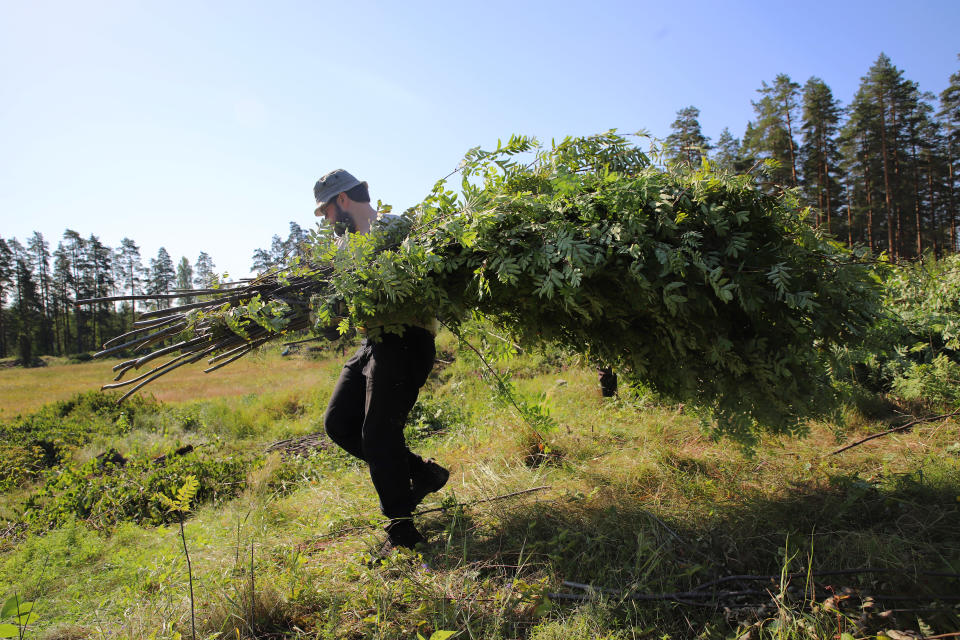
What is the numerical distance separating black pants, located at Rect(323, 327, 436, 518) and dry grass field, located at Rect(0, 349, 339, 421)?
503 cm

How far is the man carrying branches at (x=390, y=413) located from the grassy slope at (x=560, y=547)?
28 centimetres

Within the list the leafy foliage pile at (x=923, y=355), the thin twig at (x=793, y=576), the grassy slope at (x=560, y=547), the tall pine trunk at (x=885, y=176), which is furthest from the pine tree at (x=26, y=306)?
the tall pine trunk at (x=885, y=176)

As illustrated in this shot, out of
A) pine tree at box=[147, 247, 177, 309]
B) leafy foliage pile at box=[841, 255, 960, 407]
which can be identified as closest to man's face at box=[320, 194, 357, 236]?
leafy foliage pile at box=[841, 255, 960, 407]

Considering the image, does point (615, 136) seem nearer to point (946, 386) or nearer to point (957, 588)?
point (957, 588)

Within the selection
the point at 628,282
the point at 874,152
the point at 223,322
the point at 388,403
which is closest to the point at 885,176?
the point at 874,152

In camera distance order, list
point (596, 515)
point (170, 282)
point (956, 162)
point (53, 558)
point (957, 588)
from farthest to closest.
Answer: point (170, 282) < point (956, 162) < point (53, 558) < point (596, 515) < point (957, 588)

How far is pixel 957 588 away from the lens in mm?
1882

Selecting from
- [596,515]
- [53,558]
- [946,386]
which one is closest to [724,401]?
[596,515]

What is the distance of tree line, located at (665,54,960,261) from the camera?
75.2 ft

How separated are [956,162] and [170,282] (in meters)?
81.0

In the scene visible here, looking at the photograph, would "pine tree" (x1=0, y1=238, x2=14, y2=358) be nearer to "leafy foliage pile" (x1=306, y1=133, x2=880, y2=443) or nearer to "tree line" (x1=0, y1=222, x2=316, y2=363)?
"tree line" (x1=0, y1=222, x2=316, y2=363)

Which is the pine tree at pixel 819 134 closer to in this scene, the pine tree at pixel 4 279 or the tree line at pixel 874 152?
the tree line at pixel 874 152

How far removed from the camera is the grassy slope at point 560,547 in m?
2.03

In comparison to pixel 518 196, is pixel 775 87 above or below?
above
